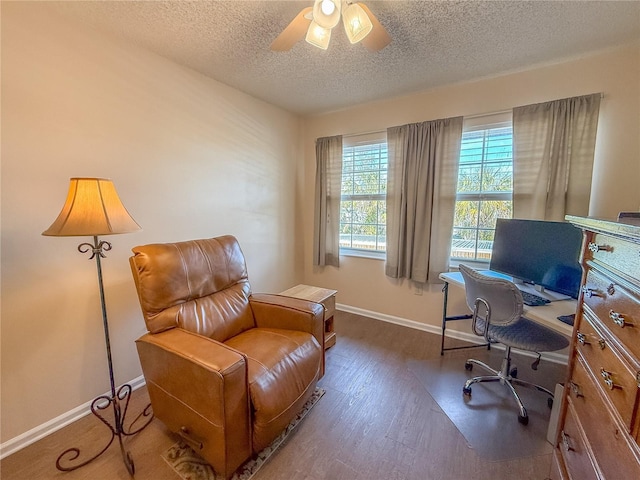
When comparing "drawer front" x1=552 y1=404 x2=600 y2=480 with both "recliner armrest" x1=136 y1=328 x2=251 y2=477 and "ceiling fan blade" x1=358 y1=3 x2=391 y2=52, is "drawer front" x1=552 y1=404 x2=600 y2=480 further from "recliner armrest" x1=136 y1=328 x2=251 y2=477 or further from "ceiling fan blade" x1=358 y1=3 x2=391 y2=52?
"ceiling fan blade" x1=358 y1=3 x2=391 y2=52

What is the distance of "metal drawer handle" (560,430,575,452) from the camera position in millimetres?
1056

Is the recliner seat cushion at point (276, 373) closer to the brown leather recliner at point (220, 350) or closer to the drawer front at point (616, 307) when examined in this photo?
the brown leather recliner at point (220, 350)

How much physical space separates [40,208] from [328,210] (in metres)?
2.45

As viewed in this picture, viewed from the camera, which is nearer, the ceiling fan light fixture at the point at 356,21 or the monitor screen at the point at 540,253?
the ceiling fan light fixture at the point at 356,21

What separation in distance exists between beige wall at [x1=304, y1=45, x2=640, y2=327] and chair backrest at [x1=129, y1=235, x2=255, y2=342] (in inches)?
63.3

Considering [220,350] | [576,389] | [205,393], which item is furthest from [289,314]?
[576,389]

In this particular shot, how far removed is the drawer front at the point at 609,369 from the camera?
72cm

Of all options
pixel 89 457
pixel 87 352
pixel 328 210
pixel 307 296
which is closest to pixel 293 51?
pixel 328 210

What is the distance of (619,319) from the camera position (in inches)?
30.7

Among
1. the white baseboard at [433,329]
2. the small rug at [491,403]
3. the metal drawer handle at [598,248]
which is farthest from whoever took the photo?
the white baseboard at [433,329]

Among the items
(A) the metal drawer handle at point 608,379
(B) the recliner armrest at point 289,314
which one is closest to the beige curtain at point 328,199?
(B) the recliner armrest at point 289,314

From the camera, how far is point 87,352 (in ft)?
5.56

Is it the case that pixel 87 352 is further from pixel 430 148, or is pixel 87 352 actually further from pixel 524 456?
pixel 430 148

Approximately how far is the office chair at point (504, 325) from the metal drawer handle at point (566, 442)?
500 mm
